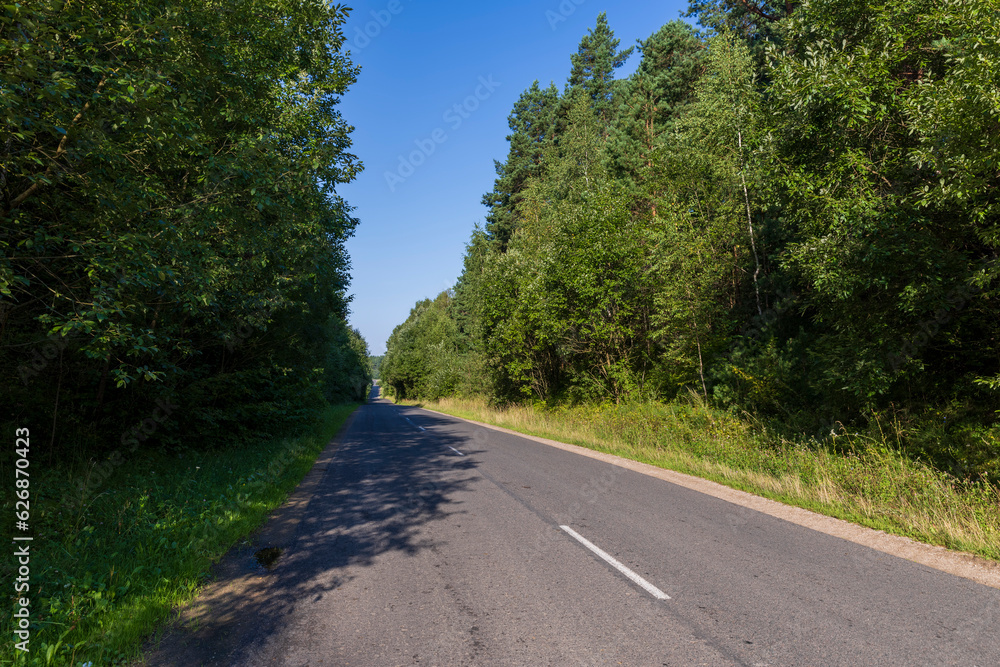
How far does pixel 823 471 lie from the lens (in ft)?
28.5

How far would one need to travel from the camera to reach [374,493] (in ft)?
28.6

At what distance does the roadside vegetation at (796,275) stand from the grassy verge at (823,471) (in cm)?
6

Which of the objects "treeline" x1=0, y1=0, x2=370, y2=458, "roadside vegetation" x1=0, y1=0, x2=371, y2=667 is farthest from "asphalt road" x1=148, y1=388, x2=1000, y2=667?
"treeline" x1=0, y1=0, x2=370, y2=458

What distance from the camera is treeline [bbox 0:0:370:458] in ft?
15.9

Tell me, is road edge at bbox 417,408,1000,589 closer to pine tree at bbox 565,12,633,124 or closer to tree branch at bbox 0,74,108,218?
tree branch at bbox 0,74,108,218

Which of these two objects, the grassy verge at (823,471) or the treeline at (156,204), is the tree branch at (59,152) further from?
the grassy verge at (823,471)

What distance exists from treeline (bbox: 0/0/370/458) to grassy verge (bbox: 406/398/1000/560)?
31.9 ft

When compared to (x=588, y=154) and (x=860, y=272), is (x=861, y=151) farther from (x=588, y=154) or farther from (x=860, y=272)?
(x=588, y=154)

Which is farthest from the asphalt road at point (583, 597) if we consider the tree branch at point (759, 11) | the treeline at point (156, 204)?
the tree branch at point (759, 11)

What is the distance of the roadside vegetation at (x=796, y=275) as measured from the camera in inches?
290

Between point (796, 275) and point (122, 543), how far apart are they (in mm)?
14546

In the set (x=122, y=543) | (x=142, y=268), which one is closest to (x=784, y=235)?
(x=142, y=268)

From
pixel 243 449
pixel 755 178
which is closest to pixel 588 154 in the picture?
pixel 755 178

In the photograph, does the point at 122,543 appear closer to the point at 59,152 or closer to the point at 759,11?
the point at 59,152
